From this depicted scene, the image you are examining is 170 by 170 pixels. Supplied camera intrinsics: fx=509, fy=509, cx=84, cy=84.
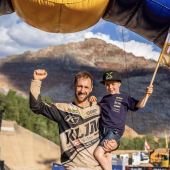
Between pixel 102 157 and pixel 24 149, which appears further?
pixel 24 149

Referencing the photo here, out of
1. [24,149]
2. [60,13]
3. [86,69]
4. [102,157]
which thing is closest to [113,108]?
[102,157]

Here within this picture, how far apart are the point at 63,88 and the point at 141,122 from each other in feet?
36.8

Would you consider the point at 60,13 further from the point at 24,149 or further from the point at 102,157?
the point at 24,149

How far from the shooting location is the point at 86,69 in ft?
196

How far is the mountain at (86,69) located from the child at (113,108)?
5229 cm

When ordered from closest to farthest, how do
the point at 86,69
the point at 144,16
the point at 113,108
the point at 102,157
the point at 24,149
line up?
1. the point at 102,157
2. the point at 113,108
3. the point at 144,16
4. the point at 24,149
5. the point at 86,69

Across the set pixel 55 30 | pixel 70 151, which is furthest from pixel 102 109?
pixel 55 30

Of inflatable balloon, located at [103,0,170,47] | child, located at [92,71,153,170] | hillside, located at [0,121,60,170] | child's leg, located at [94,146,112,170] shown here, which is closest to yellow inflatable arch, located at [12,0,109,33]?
inflatable balloon, located at [103,0,170,47]

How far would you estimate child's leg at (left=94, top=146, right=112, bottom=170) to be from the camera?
115 inches

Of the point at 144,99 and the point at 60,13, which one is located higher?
the point at 60,13

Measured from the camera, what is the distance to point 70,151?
114 inches

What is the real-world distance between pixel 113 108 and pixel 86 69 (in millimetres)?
56615

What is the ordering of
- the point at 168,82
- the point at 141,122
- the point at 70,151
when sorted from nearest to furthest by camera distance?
the point at 70,151
the point at 141,122
the point at 168,82

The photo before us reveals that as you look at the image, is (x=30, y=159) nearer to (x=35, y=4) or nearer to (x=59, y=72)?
(x=35, y=4)
